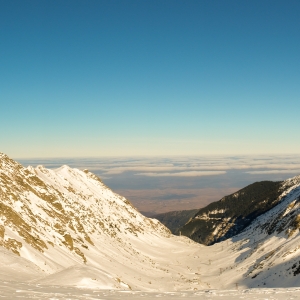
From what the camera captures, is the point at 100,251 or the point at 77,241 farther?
the point at 100,251

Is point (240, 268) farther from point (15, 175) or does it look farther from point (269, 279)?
point (15, 175)

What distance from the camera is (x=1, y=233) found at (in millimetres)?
47031

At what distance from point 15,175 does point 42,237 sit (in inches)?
1189

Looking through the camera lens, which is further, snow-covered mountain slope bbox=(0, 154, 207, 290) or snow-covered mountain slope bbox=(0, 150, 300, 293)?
snow-covered mountain slope bbox=(0, 154, 207, 290)

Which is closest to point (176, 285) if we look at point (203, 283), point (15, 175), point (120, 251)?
point (203, 283)

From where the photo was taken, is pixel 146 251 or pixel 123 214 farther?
pixel 123 214

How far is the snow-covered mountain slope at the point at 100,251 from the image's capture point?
3347cm

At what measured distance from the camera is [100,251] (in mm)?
78750

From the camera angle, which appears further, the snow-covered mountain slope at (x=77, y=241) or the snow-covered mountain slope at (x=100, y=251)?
the snow-covered mountain slope at (x=77, y=241)

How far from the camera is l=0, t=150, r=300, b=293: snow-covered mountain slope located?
3347 cm

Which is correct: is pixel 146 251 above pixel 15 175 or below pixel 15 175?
below

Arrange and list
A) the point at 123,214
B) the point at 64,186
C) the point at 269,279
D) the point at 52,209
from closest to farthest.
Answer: the point at 269,279, the point at 52,209, the point at 64,186, the point at 123,214

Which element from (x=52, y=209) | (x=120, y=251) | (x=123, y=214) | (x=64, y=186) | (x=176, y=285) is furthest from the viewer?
(x=123, y=214)

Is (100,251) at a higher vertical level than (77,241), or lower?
lower
